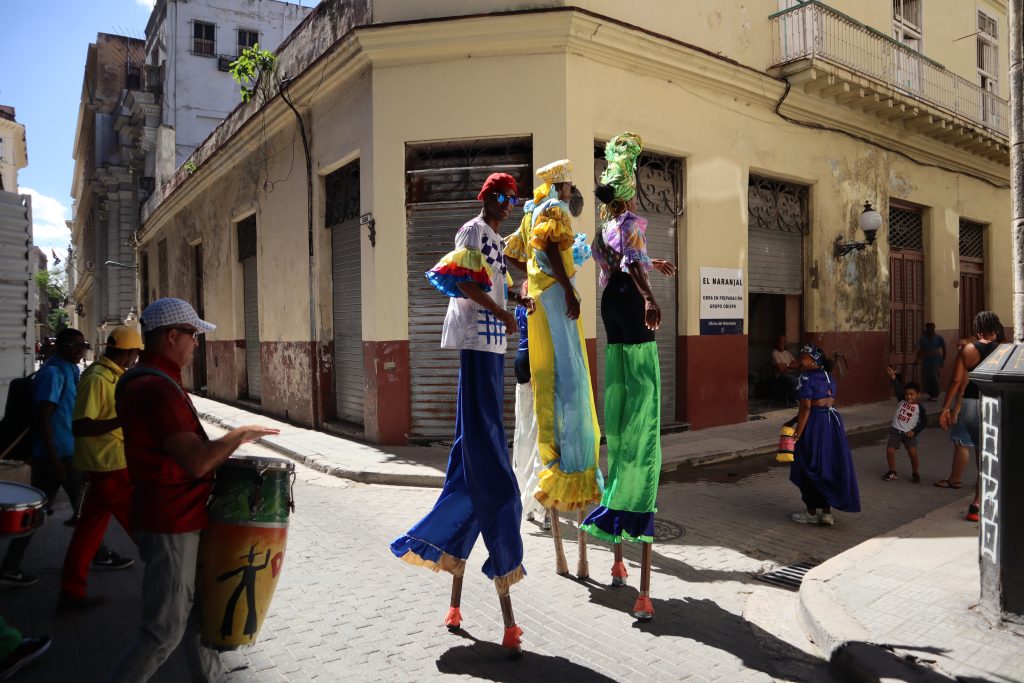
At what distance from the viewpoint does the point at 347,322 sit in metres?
10.8

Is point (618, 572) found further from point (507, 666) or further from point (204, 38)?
point (204, 38)

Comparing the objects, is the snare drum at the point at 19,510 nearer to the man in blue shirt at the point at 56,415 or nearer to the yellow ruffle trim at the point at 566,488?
the man in blue shirt at the point at 56,415

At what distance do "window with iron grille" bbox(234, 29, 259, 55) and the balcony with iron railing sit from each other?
23.4 metres

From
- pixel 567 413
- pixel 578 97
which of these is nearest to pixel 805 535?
pixel 567 413

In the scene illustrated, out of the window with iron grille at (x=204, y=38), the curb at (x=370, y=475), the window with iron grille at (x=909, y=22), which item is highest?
the window with iron grille at (x=204, y=38)

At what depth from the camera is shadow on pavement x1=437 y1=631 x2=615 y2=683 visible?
302cm

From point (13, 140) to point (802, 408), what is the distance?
52.3 metres

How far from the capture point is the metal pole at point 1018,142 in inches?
150

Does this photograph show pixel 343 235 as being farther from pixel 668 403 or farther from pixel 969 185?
pixel 969 185

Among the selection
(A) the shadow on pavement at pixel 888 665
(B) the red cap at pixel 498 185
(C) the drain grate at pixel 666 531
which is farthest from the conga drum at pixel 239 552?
(C) the drain grate at pixel 666 531

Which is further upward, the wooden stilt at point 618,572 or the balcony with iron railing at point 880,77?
the balcony with iron railing at point 880,77

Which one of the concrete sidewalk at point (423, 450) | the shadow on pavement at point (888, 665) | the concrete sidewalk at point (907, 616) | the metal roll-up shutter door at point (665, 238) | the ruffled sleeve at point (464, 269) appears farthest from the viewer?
the metal roll-up shutter door at point (665, 238)

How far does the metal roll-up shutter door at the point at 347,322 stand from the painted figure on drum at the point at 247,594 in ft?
25.8

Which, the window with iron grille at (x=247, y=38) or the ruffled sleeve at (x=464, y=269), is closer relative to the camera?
the ruffled sleeve at (x=464, y=269)
